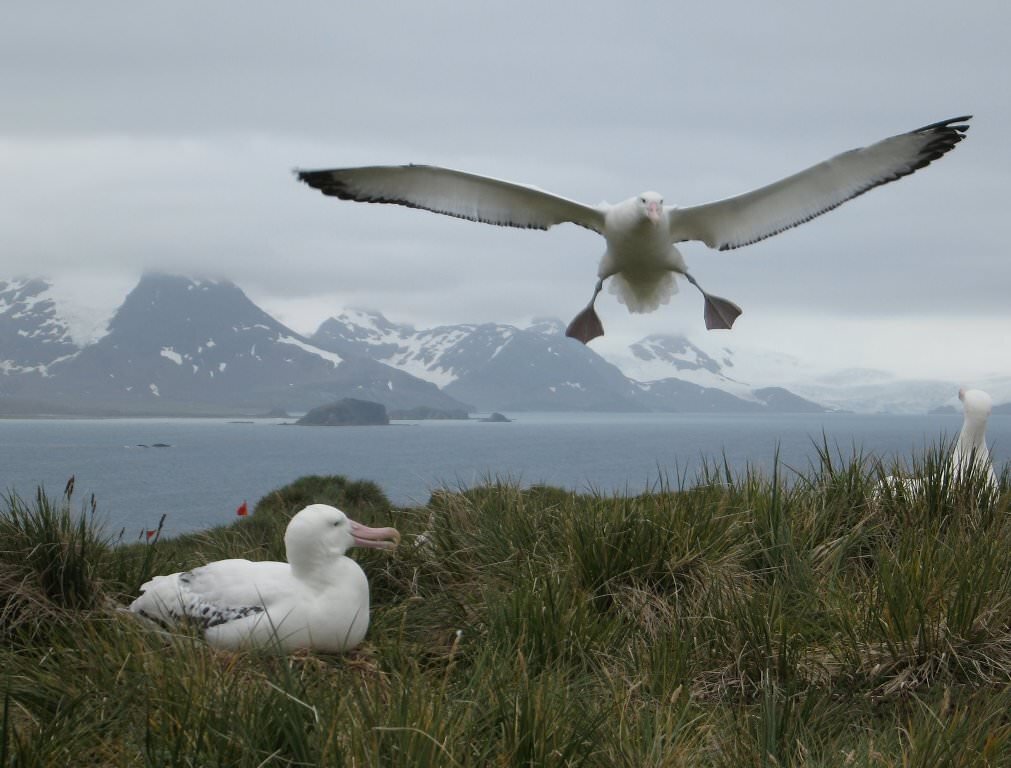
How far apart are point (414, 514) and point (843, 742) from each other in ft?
13.5

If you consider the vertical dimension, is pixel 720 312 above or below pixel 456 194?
below

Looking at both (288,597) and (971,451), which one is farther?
(971,451)

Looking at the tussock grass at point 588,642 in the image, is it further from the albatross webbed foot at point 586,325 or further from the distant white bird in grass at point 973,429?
the albatross webbed foot at point 586,325

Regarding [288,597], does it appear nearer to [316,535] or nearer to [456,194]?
[316,535]

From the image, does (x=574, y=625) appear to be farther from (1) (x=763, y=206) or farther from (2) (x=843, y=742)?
(1) (x=763, y=206)

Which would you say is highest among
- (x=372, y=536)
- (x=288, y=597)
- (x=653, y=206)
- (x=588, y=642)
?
(x=653, y=206)

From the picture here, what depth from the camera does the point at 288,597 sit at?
206 inches

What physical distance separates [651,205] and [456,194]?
1.92 metres

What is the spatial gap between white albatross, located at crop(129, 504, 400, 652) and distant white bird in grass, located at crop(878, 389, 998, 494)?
3.77 meters

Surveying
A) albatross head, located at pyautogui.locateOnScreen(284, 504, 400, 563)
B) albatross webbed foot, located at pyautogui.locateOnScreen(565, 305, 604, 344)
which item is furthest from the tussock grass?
albatross webbed foot, located at pyautogui.locateOnScreen(565, 305, 604, 344)

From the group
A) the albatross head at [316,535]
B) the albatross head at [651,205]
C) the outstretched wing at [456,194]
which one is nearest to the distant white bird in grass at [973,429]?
the albatross head at [651,205]

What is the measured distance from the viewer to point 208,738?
3467 mm

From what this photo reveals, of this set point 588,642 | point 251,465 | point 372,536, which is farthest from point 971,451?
point 251,465

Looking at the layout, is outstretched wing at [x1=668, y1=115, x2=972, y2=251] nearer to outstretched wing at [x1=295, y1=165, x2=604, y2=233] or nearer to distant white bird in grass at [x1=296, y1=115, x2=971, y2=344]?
distant white bird in grass at [x1=296, y1=115, x2=971, y2=344]
